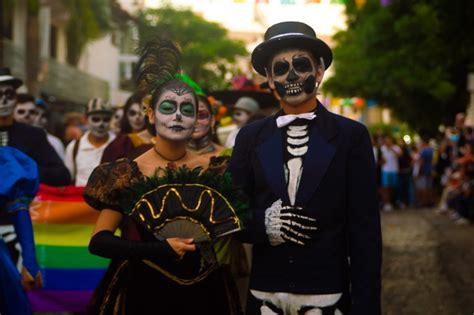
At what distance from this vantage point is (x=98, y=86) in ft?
152

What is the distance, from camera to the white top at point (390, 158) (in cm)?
2377

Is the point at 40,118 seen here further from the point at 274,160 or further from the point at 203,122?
the point at 274,160

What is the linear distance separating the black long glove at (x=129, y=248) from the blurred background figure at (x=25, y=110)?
6410mm

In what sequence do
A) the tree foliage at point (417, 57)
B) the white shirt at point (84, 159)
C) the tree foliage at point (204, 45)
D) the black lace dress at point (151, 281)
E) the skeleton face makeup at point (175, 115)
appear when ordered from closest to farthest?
1. the black lace dress at point (151, 281)
2. the skeleton face makeup at point (175, 115)
3. the white shirt at point (84, 159)
4. the tree foliage at point (417, 57)
5. the tree foliage at point (204, 45)

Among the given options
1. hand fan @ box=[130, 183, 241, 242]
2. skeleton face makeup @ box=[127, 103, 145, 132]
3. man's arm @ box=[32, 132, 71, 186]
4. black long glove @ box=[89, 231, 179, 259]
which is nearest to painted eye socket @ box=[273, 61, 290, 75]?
hand fan @ box=[130, 183, 241, 242]

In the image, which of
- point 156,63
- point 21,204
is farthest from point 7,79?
point 156,63

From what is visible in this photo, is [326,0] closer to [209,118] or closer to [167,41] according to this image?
[209,118]

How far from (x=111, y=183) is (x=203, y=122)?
2907 millimetres

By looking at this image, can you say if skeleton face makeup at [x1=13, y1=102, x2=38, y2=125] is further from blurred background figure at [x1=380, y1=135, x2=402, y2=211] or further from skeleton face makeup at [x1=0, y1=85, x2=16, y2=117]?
blurred background figure at [x1=380, y1=135, x2=402, y2=211]

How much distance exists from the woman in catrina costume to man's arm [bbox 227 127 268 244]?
Answer: 7 centimetres

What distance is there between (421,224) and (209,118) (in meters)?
12.2

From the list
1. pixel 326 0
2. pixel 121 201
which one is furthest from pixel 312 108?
pixel 326 0

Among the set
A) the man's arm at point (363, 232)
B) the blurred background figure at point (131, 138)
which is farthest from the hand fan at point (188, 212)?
the blurred background figure at point (131, 138)

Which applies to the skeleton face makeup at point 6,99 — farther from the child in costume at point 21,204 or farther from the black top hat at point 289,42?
the black top hat at point 289,42
